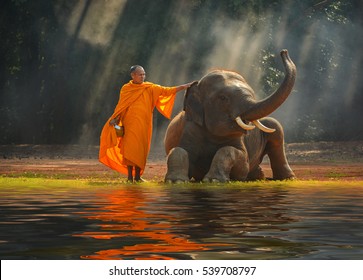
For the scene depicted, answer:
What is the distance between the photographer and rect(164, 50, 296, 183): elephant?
1298 centimetres

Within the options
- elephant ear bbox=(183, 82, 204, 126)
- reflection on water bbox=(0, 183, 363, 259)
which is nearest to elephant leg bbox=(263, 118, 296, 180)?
elephant ear bbox=(183, 82, 204, 126)

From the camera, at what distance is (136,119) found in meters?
13.5

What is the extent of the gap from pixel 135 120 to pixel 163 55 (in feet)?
51.1

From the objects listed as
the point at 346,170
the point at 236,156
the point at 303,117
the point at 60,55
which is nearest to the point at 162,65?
the point at 60,55

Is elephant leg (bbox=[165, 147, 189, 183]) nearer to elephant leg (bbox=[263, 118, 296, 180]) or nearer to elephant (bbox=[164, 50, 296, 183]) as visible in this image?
elephant (bbox=[164, 50, 296, 183])

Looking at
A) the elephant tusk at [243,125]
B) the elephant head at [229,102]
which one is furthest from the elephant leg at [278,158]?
the elephant tusk at [243,125]

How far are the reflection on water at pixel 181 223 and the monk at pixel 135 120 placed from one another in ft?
4.45

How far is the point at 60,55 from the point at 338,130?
11502mm

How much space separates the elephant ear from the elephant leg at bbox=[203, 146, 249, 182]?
0.76 meters

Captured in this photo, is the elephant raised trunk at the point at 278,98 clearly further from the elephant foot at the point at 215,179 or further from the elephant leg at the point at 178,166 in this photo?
the elephant leg at the point at 178,166

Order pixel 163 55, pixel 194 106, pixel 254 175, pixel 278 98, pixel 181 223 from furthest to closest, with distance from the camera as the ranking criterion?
pixel 163 55 → pixel 254 175 → pixel 194 106 → pixel 278 98 → pixel 181 223

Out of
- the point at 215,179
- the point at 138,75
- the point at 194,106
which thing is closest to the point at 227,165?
the point at 215,179

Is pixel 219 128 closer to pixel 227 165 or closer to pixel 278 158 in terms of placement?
pixel 227 165

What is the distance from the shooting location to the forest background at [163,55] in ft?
93.2
